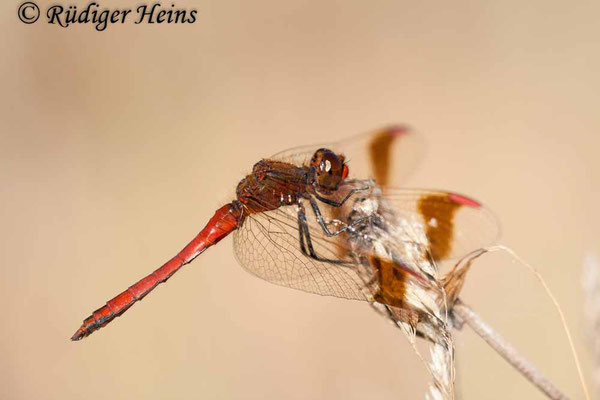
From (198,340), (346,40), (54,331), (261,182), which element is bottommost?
(198,340)

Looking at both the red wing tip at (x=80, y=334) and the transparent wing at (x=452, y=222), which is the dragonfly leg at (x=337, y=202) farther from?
the red wing tip at (x=80, y=334)

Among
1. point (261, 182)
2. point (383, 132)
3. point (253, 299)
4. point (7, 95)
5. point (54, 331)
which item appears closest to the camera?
point (261, 182)

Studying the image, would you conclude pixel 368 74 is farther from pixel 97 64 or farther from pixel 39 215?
pixel 39 215

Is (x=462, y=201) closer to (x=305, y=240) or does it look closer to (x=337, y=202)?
(x=337, y=202)

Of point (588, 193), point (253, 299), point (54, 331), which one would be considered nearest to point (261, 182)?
point (253, 299)

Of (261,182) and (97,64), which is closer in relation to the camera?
(261,182)

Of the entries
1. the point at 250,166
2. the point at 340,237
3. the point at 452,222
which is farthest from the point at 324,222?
the point at 250,166
